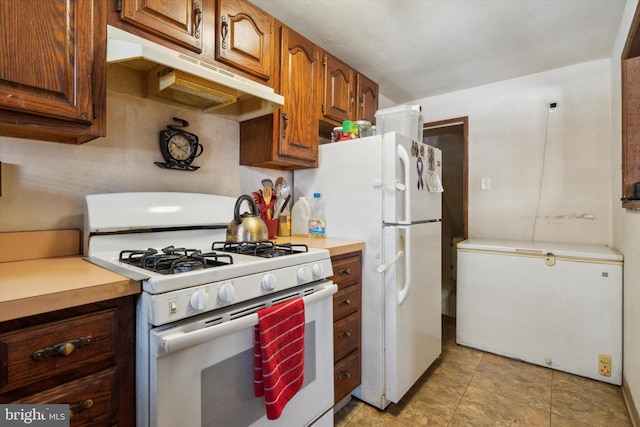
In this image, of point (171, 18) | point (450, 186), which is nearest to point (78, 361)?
point (171, 18)

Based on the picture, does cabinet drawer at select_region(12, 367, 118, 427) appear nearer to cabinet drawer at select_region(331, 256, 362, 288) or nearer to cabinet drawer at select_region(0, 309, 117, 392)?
cabinet drawer at select_region(0, 309, 117, 392)

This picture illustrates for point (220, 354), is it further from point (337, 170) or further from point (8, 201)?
point (337, 170)

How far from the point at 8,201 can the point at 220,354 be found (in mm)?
1022

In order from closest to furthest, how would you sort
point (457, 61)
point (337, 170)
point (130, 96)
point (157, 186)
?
1. point (130, 96)
2. point (157, 186)
3. point (337, 170)
4. point (457, 61)

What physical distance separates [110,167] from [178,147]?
0.33 metres

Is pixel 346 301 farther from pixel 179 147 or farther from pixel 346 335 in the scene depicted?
pixel 179 147

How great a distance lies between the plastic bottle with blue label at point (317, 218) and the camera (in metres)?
1.94

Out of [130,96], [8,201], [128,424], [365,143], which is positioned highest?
[130,96]

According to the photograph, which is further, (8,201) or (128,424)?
(8,201)

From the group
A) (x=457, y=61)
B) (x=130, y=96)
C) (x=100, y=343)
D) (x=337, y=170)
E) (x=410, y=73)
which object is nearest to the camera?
(x=100, y=343)

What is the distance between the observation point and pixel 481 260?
2.44 m

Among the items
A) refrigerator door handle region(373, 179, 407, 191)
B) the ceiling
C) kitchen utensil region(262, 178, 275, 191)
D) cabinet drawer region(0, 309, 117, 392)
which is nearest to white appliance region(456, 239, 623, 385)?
refrigerator door handle region(373, 179, 407, 191)

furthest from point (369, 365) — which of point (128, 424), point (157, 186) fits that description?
point (157, 186)

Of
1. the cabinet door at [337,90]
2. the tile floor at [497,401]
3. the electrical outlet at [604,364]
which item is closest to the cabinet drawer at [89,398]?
the tile floor at [497,401]
